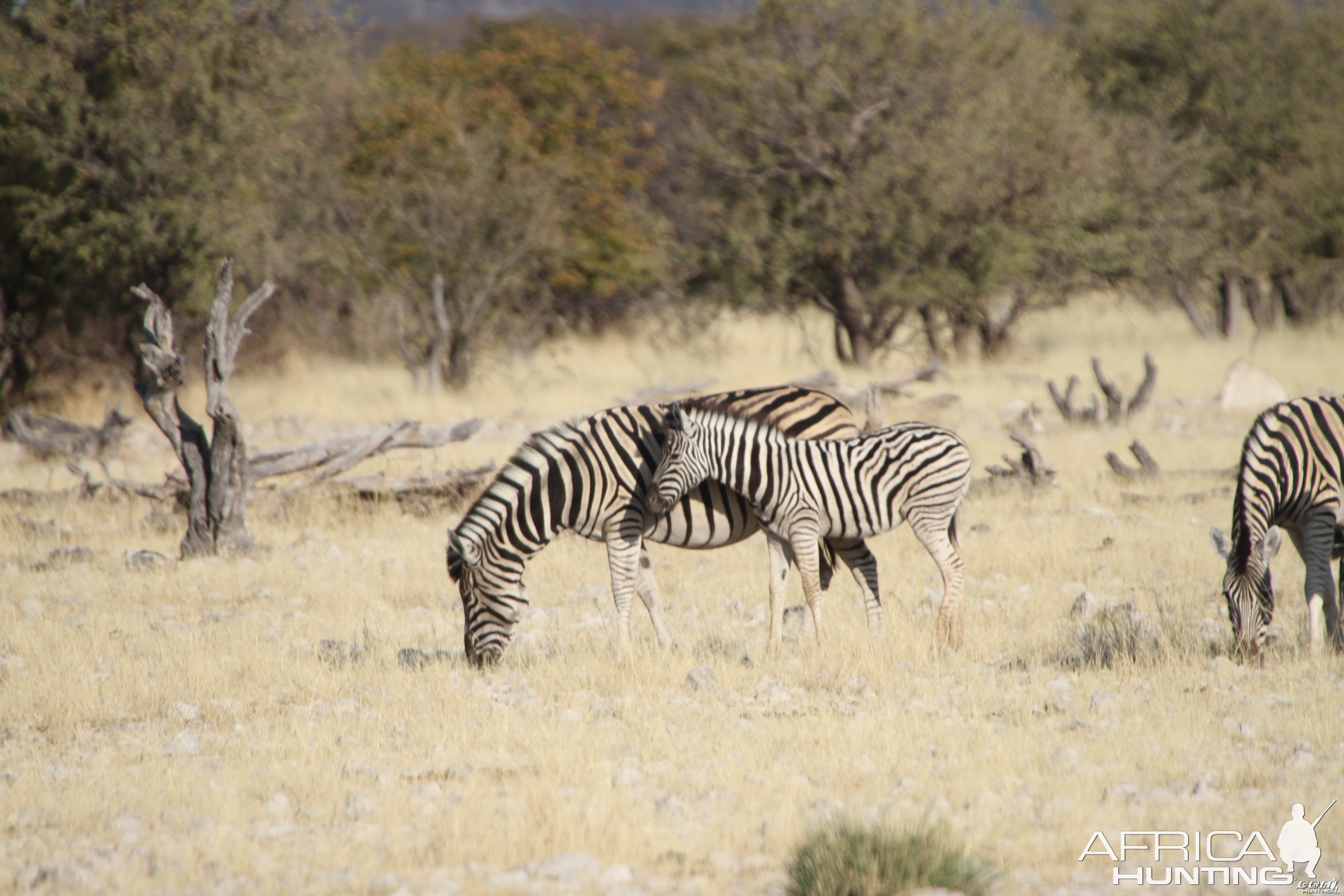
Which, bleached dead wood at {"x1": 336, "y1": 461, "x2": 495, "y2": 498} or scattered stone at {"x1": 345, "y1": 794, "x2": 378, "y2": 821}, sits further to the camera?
bleached dead wood at {"x1": 336, "y1": 461, "x2": 495, "y2": 498}

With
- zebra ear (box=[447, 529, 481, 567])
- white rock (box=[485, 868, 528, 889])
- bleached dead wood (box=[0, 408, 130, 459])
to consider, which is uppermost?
bleached dead wood (box=[0, 408, 130, 459])

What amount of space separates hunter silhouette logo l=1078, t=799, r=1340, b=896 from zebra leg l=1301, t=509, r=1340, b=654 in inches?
102

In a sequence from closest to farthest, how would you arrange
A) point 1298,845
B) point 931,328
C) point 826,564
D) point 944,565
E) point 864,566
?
point 1298,845, point 944,565, point 864,566, point 826,564, point 931,328

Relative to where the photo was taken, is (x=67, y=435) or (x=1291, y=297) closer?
(x=67, y=435)

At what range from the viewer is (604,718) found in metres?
6.36

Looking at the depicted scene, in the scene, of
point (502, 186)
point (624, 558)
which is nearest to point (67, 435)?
point (502, 186)

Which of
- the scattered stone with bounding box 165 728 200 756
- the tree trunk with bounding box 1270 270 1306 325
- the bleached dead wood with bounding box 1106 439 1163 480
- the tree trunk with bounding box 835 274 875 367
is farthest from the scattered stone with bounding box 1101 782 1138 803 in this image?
the tree trunk with bounding box 1270 270 1306 325

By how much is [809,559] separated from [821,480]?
0.54 m

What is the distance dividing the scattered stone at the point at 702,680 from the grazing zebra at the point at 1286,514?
305 centimetres

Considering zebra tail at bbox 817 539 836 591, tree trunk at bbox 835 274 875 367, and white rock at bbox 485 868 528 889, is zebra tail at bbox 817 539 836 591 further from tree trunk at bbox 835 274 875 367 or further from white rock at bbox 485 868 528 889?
tree trunk at bbox 835 274 875 367

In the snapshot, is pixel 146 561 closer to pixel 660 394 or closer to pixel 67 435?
pixel 67 435

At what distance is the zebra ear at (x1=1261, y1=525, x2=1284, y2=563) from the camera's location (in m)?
6.91

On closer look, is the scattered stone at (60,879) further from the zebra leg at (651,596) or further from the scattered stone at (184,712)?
the zebra leg at (651,596)

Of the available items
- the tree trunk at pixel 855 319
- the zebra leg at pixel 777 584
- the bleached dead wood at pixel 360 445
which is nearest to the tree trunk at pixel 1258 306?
the tree trunk at pixel 855 319
